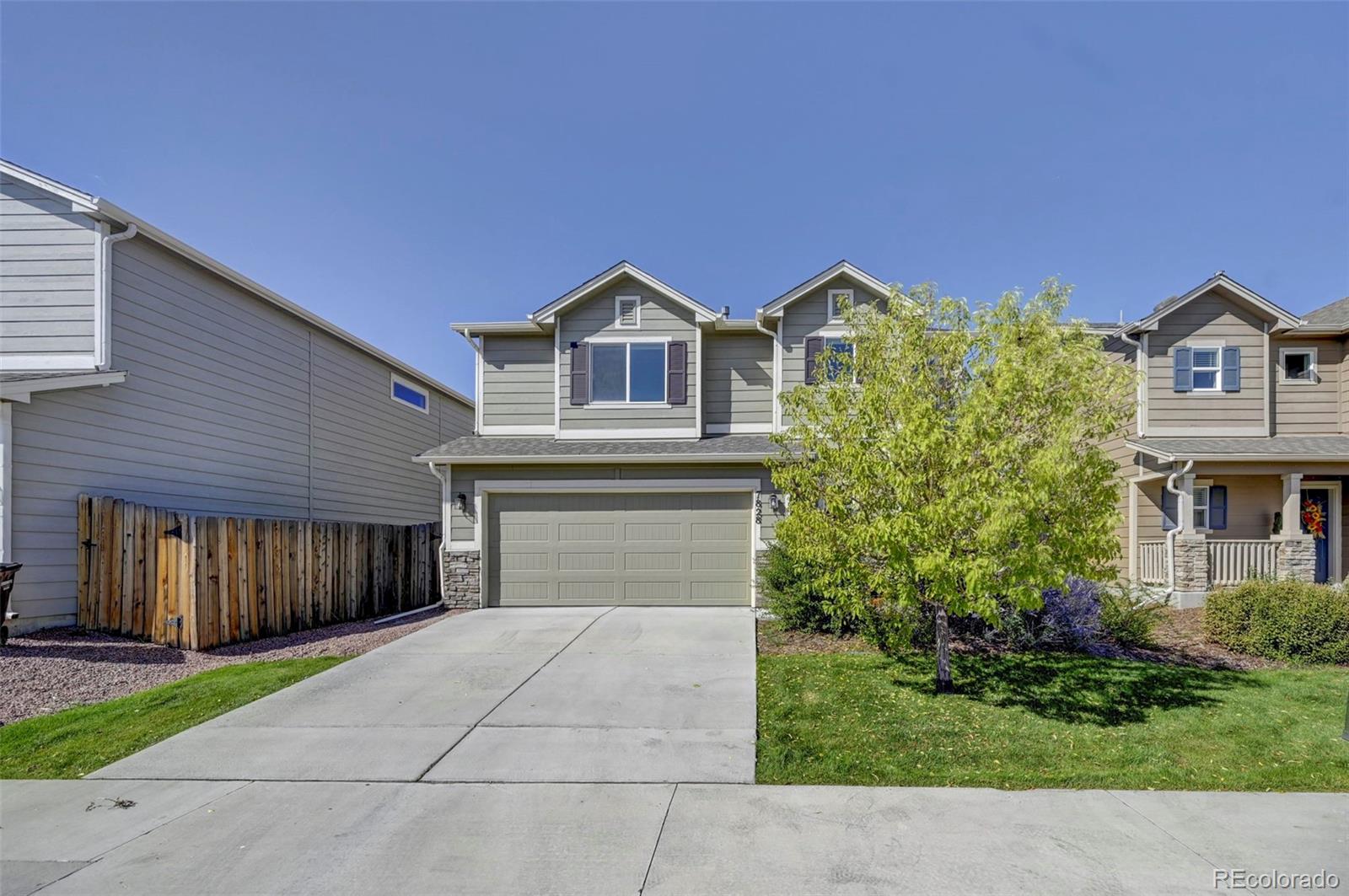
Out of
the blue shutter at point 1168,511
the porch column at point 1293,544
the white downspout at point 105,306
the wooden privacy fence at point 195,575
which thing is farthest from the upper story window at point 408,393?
the porch column at point 1293,544

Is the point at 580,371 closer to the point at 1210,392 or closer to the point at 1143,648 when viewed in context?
the point at 1143,648

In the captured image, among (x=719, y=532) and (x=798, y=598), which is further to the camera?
(x=719, y=532)

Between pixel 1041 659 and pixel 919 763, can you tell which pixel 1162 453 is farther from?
pixel 919 763

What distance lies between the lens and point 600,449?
12062 millimetres

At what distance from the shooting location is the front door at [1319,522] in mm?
13570

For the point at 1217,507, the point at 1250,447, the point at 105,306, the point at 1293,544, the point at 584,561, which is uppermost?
the point at 105,306

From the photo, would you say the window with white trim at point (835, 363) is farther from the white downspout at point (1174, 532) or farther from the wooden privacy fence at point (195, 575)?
the wooden privacy fence at point (195, 575)

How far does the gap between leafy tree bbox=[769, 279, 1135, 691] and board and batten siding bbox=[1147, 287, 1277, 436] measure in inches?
325

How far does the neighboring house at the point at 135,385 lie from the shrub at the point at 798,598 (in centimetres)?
1002

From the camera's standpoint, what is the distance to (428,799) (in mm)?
4520

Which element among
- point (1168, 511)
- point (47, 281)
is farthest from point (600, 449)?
point (1168, 511)

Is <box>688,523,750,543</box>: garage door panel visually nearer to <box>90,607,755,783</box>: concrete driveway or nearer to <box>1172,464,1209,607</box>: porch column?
<box>90,607,755,783</box>: concrete driveway

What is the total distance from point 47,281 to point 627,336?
898 centimetres

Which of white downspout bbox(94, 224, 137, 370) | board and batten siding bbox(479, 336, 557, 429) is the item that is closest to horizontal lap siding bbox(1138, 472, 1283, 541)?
board and batten siding bbox(479, 336, 557, 429)
